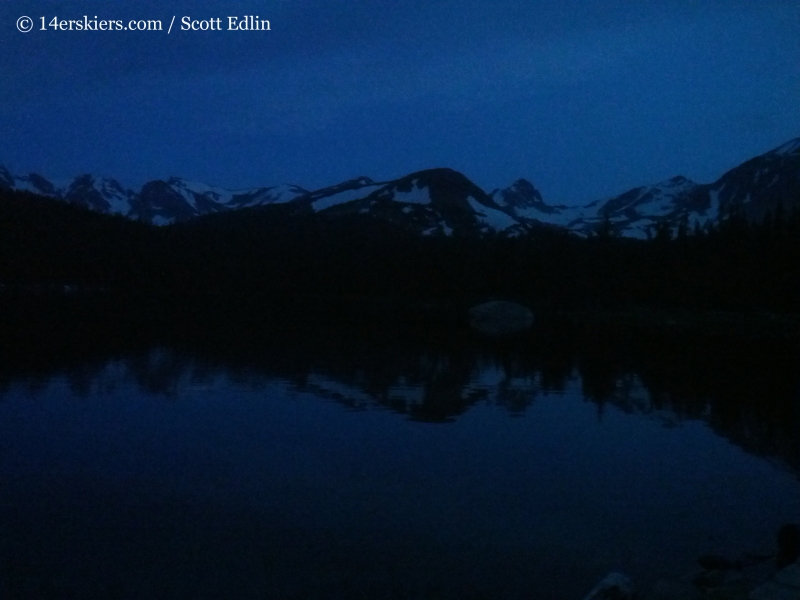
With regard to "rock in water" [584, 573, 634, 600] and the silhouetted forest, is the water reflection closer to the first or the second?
"rock in water" [584, 573, 634, 600]

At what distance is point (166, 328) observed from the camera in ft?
125

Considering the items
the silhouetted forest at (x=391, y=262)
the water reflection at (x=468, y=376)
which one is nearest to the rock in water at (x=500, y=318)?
the water reflection at (x=468, y=376)

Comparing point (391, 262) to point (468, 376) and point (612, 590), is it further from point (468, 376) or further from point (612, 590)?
point (612, 590)

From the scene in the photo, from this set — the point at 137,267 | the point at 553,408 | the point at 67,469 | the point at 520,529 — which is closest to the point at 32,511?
the point at 67,469

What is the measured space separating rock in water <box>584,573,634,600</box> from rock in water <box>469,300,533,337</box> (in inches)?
1443

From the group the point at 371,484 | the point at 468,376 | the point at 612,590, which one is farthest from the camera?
the point at 468,376

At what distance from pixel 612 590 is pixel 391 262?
82.5 m

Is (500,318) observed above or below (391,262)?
below

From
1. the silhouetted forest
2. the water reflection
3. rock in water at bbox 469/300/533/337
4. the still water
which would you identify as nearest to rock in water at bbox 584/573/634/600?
the still water

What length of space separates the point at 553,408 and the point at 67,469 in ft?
33.9

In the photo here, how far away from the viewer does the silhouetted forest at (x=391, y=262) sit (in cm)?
6031

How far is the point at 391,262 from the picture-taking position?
8925 centimetres

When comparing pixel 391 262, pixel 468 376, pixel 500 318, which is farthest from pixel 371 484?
pixel 391 262

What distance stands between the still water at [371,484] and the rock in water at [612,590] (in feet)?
1.45
